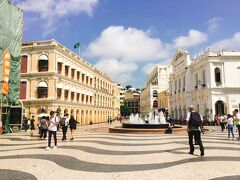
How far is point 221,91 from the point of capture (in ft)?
134

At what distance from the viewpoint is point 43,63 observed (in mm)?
34531

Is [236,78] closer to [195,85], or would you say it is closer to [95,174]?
[195,85]

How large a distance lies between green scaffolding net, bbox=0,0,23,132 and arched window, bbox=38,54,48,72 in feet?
22.7

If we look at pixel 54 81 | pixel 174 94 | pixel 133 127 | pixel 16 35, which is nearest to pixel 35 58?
pixel 54 81

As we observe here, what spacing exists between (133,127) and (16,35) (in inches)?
622

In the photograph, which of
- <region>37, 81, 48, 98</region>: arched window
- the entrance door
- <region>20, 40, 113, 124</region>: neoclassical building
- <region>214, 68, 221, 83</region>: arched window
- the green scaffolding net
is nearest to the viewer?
the green scaffolding net

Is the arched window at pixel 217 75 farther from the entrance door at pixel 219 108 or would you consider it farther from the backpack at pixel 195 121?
the backpack at pixel 195 121

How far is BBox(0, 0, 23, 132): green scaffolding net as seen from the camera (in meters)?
24.2

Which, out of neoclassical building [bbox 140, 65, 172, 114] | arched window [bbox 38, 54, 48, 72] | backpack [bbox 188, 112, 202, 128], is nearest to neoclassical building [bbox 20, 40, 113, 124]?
arched window [bbox 38, 54, 48, 72]

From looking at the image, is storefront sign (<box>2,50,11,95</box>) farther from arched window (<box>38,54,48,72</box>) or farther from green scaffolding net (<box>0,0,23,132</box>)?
arched window (<box>38,54,48,72</box>)

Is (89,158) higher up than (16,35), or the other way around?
(16,35)

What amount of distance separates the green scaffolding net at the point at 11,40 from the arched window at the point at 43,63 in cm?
693

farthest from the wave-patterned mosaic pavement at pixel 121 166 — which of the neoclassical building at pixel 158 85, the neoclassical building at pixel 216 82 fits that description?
the neoclassical building at pixel 158 85

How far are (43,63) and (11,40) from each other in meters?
9.03
